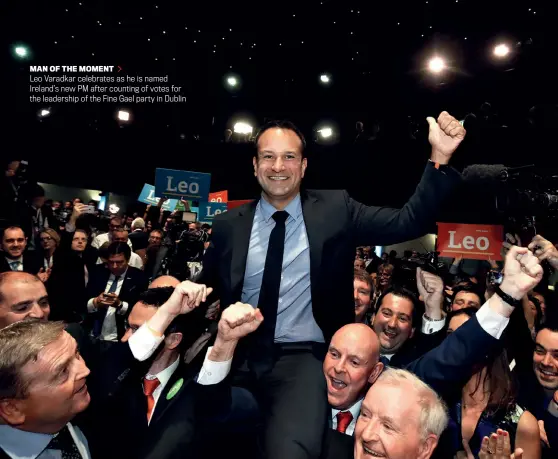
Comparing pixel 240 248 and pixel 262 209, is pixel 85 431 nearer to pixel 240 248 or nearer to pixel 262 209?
pixel 240 248

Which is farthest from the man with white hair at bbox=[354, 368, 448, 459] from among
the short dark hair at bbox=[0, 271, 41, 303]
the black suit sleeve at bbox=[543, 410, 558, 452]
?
the short dark hair at bbox=[0, 271, 41, 303]

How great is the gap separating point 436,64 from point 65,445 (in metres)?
10.8

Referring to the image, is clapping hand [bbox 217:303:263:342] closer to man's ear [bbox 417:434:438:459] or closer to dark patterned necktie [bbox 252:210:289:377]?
dark patterned necktie [bbox 252:210:289:377]

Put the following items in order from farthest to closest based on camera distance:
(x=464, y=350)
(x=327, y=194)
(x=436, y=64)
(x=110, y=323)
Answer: (x=436, y=64), (x=110, y=323), (x=327, y=194), (x=464, y=350)

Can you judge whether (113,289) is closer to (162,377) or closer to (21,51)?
(162,377)

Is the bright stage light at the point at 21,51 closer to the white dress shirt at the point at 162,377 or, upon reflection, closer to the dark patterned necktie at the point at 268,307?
the white dress shirt at the point at 162,377

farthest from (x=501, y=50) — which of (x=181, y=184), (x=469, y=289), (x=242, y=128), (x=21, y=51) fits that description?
(x=21, y=51)

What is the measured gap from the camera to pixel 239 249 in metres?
2.58

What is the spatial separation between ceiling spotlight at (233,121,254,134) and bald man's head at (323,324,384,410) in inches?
587

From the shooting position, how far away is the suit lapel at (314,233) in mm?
2475

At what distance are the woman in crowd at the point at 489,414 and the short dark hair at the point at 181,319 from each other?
1928mm

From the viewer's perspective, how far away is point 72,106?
1603 centimetres

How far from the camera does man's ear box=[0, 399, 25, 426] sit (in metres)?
2.01

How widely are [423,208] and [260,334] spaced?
1.10 meters
